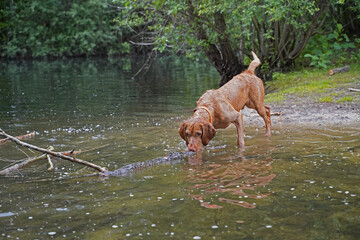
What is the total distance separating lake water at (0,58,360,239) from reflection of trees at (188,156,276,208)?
0.04ft

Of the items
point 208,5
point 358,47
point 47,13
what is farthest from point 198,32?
point 47,13

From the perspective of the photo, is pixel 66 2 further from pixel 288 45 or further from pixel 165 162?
pixel 165 162

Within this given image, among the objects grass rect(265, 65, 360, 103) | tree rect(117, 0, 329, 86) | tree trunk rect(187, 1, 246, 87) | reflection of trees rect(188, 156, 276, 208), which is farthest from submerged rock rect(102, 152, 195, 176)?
tree trunk rect(187, 1, 246, 87)

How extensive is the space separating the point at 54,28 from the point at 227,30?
106ft

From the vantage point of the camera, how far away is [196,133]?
7371 mm

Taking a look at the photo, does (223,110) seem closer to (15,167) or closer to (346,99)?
(15,167)

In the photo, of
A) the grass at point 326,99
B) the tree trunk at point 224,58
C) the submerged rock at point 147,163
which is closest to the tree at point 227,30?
the tree trunk at point 224,58

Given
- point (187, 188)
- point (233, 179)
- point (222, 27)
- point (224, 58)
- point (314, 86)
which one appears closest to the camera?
point (187, 188)

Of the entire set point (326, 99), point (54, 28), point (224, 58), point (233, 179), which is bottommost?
point (233, 179)

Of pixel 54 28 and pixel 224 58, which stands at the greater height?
pixel 54 28

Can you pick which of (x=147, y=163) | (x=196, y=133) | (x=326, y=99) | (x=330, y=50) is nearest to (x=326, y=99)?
(x=326, y=99)

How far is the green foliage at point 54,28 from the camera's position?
43250mm

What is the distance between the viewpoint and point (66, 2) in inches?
1763

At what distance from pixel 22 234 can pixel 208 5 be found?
35.4 ft
